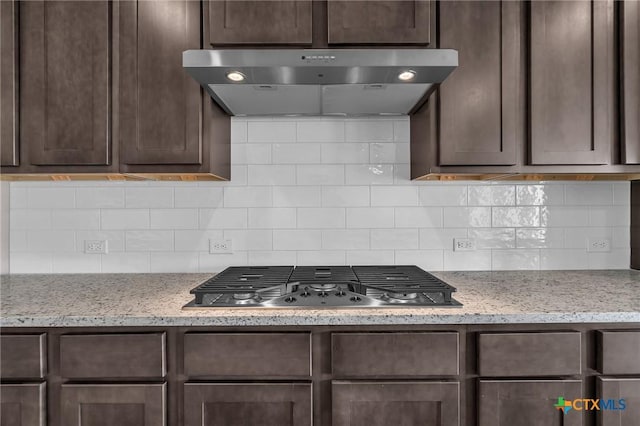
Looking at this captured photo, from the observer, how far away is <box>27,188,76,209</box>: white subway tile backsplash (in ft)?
6.54

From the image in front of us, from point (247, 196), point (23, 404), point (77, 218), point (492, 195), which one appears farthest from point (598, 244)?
point (77, 218)

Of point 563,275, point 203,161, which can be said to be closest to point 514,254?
point 563,275

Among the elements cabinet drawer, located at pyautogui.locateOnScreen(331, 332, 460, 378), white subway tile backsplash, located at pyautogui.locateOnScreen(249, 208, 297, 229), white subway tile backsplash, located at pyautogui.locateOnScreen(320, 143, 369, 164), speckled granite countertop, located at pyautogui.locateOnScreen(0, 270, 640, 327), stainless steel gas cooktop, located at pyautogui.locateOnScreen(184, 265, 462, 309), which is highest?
white subway tile backsplash, located at pyautogui.locateOnScreen(320, 143, 369, 164)

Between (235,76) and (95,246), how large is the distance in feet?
4.10

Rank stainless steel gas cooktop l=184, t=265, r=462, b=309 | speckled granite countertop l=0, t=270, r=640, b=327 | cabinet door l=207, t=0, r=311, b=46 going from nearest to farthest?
speckled granite countertop l=0, t=270, r=640, b=327, stainless steel gas cooktop l=184, t=265, r=462, b=309, cabinet door l=207, t=0, r=311, b=46

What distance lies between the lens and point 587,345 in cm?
129

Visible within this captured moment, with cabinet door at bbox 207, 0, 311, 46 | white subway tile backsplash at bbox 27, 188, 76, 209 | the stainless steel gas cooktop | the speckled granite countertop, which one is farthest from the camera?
white subway tile backsplash at bbox 27, 188, 76, 209

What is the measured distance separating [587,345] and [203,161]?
5.38ft

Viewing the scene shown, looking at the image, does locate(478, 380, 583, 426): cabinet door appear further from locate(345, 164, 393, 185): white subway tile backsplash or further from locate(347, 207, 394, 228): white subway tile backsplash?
locate(345, 164, 393, 185): white subway tile backsplash

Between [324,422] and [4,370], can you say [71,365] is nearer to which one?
[4,370]

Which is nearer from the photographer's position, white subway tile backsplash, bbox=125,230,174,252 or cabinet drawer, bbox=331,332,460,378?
cabinet drawer, bbox=331,332,460,378

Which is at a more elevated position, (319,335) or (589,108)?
(589,108)

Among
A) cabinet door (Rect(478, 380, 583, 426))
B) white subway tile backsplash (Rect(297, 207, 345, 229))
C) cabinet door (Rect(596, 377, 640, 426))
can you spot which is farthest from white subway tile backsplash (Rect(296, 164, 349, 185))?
cabinet door (Rect(596, 377, 640, 426))

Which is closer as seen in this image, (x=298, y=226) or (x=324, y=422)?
(x=324, y=422)
